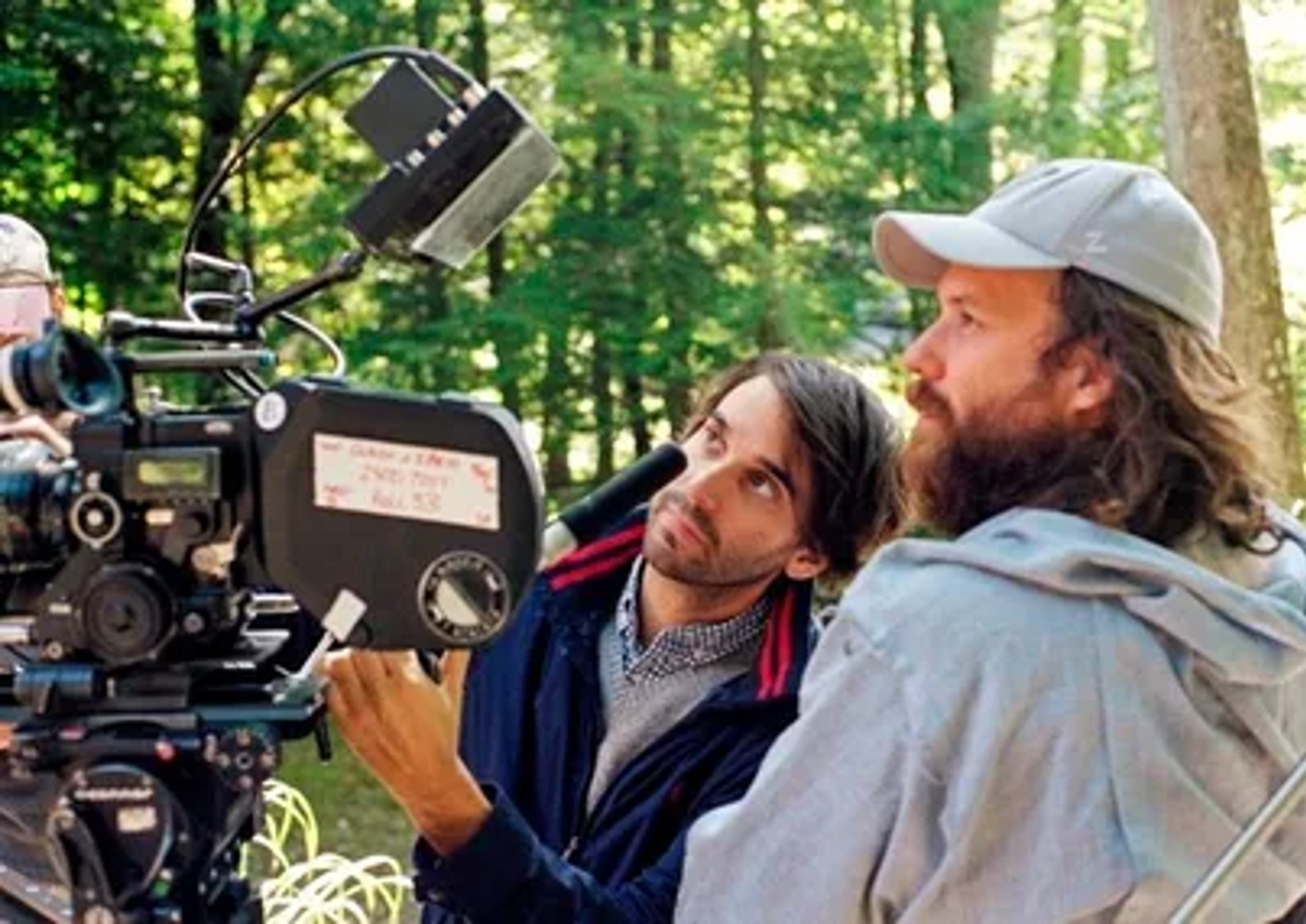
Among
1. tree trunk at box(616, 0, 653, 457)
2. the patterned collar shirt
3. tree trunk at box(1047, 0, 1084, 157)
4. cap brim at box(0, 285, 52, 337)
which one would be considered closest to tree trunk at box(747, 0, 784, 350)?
tree trunk at box(616, 0, 653, 457)

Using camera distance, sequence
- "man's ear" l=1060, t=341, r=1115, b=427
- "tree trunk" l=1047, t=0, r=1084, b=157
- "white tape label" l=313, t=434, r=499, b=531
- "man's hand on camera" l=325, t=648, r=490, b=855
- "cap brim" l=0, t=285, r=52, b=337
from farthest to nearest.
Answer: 1. "tree trunk" l=1047, t=0, r=1084, b=157
2. "cap brim" l=0, t=285, r=52, b=337
3. "man's ear" l=1060, t=341, r=1115, b=427
4. "man's hand on camera" l=325, t=648, r=490, b=855
5. "white tape label" l=313, t=434, r=499, b=531

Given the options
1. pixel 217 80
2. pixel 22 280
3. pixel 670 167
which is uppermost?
pixel 217 80

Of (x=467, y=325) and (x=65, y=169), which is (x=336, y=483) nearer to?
(x=467, y=325)

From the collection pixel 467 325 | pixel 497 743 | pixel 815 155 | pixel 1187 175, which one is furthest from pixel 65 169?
pixel 497 743

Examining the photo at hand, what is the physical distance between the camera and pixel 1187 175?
448 centimetres

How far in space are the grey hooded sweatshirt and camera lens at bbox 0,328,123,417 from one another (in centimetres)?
52

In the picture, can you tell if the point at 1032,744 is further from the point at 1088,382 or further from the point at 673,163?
the point at 673,163

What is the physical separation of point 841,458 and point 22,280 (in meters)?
1.18

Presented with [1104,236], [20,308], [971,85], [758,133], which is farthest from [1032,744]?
[971,85]

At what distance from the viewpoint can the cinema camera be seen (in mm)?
1150

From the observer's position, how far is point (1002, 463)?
53.9 inches

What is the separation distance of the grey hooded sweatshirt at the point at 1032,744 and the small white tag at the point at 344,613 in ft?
1.06

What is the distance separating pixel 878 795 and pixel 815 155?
669 cm

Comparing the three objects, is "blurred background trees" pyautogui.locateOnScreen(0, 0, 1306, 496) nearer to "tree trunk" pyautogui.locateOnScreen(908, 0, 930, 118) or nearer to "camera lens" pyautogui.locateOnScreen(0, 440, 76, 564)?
"tree trunk" pyautogui.locateOnScreen(908, 0, 930, 118)
